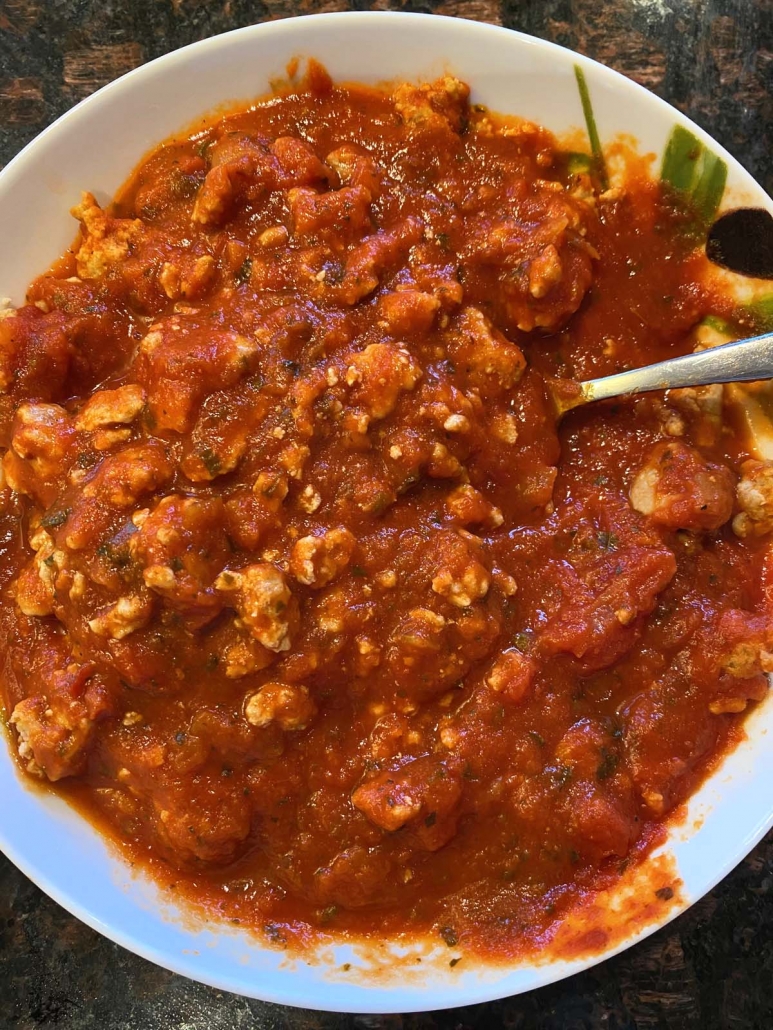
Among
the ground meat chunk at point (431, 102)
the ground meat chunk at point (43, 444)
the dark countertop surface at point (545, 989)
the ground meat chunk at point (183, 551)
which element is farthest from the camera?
the dark countertop surface at point (545, 989)

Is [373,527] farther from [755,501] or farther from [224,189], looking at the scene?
[755,501]

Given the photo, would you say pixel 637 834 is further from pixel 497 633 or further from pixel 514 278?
pixel 514 278

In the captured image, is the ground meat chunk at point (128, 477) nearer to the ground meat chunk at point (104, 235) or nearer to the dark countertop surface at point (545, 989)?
the ground meat chunk at point (104, 235)

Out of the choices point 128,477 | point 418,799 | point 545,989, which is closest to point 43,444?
point 128,477

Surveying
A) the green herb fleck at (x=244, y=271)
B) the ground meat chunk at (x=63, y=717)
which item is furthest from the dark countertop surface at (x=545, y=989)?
the green herb fleck at (x=244, y=271)

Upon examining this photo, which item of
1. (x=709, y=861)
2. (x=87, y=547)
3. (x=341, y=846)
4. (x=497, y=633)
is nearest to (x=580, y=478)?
(x=497, y=633)
